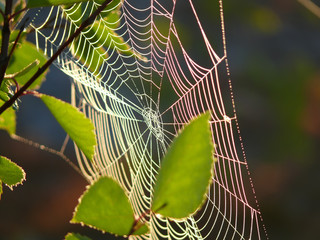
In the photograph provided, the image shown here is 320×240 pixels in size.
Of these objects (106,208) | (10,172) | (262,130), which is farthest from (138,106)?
(262,130)

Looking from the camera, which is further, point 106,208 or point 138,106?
point 138,106

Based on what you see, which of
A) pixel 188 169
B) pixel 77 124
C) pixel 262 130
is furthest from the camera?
pixel 262 130

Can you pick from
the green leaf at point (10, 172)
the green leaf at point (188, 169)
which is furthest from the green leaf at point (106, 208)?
the green leaf at point (10, 172)

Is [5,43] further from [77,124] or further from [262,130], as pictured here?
[262,130]

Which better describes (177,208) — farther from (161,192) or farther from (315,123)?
(315,123)

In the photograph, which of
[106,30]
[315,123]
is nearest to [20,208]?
[315,123]

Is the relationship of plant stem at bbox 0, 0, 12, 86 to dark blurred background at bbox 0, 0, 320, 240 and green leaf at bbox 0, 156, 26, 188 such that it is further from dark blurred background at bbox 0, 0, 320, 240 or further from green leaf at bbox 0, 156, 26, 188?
dark blurred background at bbox 0, 0, 320, 240

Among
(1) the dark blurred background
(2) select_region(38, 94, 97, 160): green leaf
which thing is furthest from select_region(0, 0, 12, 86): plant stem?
(1) the dark blurred background
